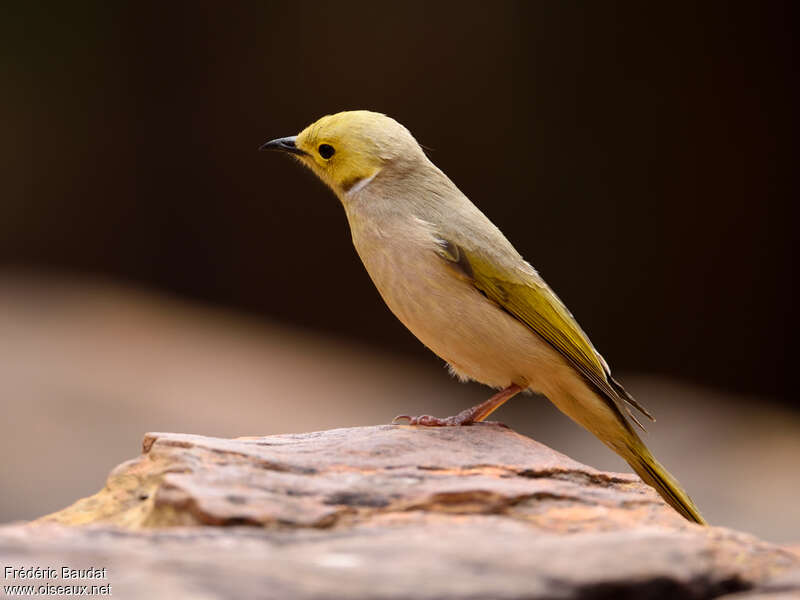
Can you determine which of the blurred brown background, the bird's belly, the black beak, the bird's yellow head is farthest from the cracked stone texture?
the blurred brown background

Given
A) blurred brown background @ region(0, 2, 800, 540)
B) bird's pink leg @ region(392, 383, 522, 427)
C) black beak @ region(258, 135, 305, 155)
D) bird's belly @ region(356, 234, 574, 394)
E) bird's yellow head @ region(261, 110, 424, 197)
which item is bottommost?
bird's pink leg @ region(392, 383, 522, 427)

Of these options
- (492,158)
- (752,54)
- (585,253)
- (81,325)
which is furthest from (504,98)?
(81,325)

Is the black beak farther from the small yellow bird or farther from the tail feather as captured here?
the tail feather

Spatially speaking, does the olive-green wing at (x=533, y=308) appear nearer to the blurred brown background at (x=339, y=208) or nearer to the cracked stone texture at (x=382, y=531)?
the cracked stone texture at (x=382, y=531)

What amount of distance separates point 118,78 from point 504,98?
17.4 feet

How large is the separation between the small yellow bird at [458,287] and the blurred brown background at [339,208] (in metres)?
6.37

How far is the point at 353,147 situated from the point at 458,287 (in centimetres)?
89

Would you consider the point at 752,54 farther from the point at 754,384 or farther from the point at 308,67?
the point at 308,67

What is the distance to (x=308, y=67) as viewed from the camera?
1295 centimetres

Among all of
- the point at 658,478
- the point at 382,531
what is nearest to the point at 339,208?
the point at 658,478

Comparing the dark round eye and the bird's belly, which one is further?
the dark round eye

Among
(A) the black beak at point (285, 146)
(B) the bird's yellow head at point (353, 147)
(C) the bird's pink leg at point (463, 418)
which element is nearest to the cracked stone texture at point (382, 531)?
(C) the bird's pink leg at point (463, 418)

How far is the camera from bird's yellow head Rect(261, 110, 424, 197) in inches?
196

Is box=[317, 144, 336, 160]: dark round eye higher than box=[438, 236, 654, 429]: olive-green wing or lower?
higher
